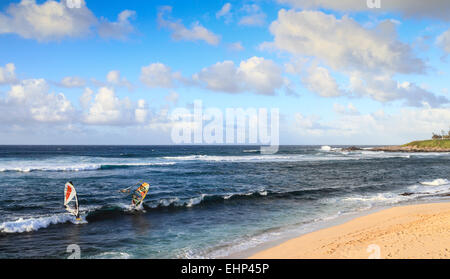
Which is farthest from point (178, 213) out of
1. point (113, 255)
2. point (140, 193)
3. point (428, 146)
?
point (428, 146)

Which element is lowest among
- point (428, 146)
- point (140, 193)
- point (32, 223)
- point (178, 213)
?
point (178, 213)

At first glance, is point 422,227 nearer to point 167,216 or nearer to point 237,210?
point 237,210

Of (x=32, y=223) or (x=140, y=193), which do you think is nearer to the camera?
(x=32, y=223)

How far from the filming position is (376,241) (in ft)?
35.1

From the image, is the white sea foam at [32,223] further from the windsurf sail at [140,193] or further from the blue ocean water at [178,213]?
the windsurf sail at [140,193]

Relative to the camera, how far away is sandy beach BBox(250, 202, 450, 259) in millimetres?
9257

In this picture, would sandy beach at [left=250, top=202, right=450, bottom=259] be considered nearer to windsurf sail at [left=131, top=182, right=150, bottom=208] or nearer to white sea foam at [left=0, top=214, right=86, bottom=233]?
windsurf sail at [left=131, top=182, right=150, bottom=208]

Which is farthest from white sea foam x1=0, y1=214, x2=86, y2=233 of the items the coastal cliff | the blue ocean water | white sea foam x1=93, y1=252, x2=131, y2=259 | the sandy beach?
the coastal cliff

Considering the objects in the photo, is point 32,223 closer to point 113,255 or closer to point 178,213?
point 113,255

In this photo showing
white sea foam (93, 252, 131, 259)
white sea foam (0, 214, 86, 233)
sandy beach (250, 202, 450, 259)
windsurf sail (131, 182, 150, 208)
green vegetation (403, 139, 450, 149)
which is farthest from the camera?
green vegetation (403, 139, 450, 149)
